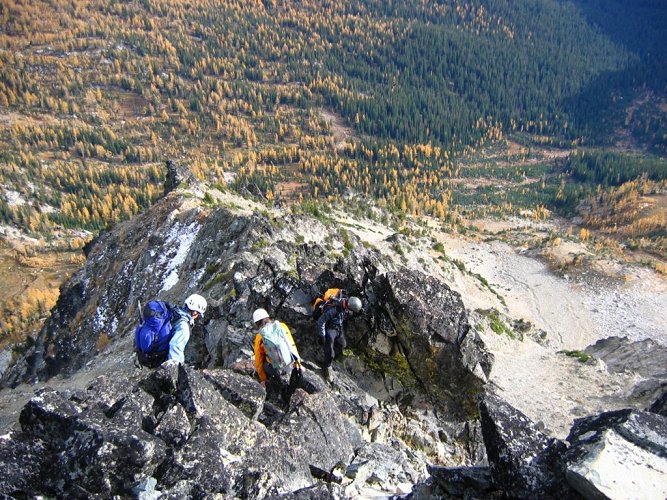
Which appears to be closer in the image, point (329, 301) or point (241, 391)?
point (241, 391)

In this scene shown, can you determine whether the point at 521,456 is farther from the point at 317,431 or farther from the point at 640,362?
the point at 640,362

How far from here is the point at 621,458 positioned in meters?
7.84

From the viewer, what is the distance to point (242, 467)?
9.73 meters

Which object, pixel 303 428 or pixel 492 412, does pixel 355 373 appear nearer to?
pixel 303 428

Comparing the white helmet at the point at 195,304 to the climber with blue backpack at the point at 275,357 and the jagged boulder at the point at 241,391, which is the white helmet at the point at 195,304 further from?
the jagged boulder at the point at 241,391

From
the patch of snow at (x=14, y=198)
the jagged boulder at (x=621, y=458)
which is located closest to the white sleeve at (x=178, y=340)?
the jagged boulder at (x=621, y=458)

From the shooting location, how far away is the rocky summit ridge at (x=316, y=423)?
28.3ft

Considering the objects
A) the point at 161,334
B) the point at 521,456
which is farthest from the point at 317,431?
the point at 521,456

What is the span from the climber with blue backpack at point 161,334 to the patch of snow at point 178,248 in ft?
74.2

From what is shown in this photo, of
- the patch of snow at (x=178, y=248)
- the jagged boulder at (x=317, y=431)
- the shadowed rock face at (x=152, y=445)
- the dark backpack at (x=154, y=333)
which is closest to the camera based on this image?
the shadowed rock face at (x=152, y=445)

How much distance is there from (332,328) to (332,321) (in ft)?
0.84

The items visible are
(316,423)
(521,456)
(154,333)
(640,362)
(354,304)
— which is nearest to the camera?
(521,456)

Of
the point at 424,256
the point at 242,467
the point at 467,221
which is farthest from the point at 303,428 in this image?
the point at 467,221

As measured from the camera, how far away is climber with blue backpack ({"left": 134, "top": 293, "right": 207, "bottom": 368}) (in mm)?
12570
